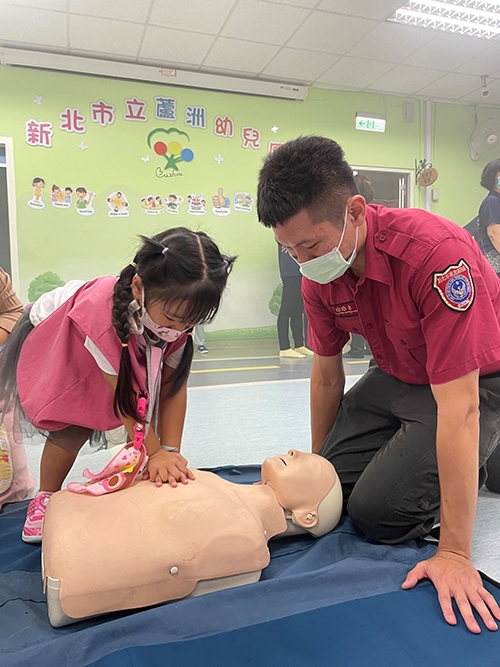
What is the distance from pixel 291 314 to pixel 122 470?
3893 mm

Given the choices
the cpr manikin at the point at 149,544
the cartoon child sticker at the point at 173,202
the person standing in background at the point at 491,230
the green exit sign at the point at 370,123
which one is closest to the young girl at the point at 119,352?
the cpr manikin at the point at 149,544

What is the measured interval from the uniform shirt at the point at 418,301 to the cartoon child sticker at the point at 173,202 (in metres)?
3.56

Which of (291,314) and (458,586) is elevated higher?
(291,314)

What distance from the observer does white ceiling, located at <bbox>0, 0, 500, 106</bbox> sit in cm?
374

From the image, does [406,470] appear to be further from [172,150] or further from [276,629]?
[172,150]

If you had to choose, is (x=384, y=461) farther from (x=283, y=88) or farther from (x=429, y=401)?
(x=283, y=88)

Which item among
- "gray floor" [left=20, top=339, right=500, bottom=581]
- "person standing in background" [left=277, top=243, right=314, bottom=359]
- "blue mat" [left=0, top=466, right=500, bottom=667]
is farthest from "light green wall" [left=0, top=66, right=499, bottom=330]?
"blue mat" [left=0, top=466, right=500, bottom=667]

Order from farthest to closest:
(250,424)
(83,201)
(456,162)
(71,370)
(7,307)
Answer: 1. (456,162)
2. (83,201)
3. (250,424)
4. (7,307)
5. (71,370)

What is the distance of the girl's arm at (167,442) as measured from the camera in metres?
1.12

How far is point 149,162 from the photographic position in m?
4.60

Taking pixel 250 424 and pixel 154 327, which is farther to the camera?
pixel 250 424

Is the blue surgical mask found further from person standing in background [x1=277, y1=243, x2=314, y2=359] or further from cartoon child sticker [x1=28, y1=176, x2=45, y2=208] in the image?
cartoon child sticker [x1=28, y1=176, x2=45, y2=208]

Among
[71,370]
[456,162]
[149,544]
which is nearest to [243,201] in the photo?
[456,162]

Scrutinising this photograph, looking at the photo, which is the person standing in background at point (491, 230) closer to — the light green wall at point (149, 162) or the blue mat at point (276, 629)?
the light green wall at point (149, 162)
